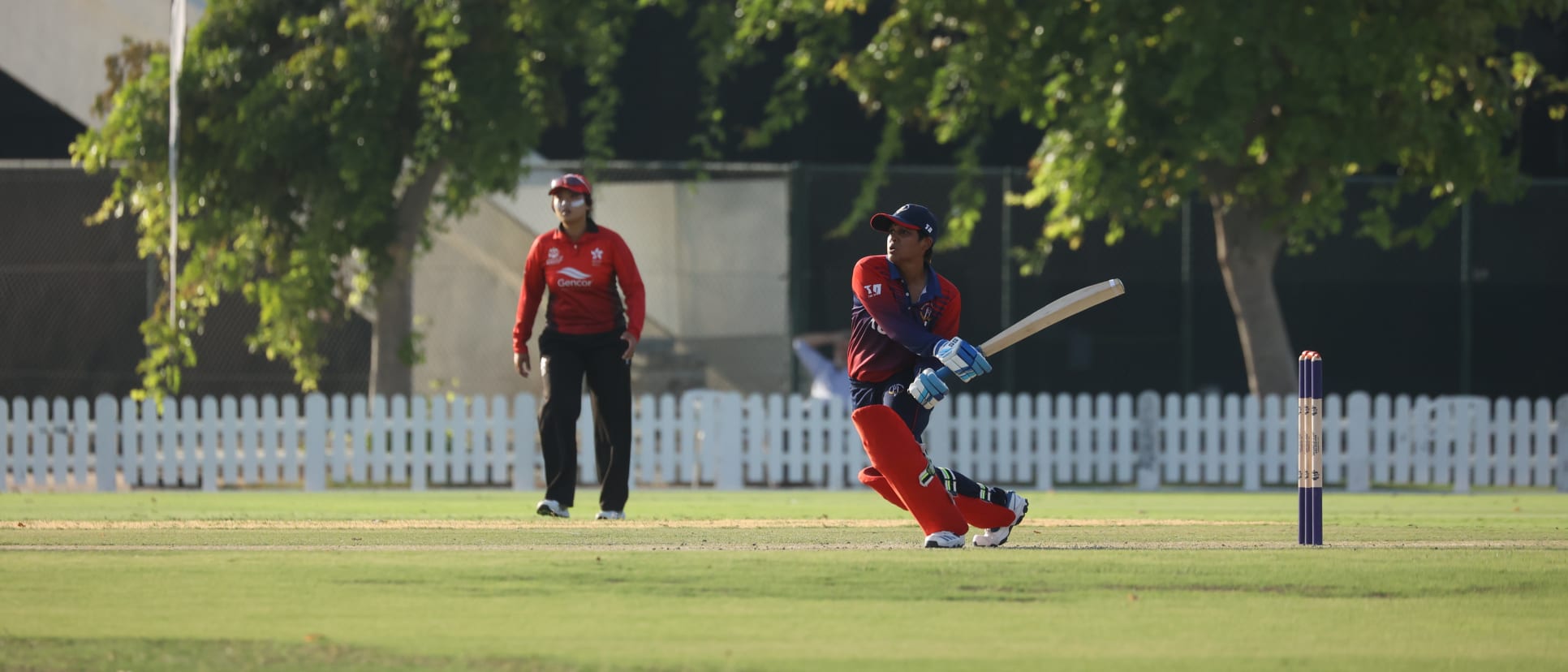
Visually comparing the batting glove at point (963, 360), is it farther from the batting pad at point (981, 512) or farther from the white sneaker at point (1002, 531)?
the white sneaker at point (1002, 531)

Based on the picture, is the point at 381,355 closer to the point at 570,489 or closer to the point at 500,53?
the point at 500,53

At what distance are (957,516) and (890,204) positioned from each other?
Result: 43.7ft

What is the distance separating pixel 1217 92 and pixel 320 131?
24.4 ft

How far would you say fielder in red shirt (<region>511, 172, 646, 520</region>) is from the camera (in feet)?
36.3

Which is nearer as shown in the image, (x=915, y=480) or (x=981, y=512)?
(x=915, y=480)

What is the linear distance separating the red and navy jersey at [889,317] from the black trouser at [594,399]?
8.62ft

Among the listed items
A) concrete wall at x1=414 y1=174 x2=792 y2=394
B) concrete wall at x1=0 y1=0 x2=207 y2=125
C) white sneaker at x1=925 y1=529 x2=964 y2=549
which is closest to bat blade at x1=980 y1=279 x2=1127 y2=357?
white sneaker at x1=925 y1=529 x2=964 y2=549

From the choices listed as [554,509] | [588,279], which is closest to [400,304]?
[554,509]

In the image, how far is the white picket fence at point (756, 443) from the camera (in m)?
17.8

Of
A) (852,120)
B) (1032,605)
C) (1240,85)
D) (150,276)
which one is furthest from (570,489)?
(852,120)

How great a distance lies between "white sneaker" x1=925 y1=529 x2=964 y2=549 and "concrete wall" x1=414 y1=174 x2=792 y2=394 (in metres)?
11.8

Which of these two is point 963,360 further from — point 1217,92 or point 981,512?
point 1217,92

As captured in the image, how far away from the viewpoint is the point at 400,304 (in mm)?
19297

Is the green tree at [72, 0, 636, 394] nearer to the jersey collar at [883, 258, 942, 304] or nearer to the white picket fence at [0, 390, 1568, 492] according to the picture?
the white picket fence at [0, 390, 1568, 492]
